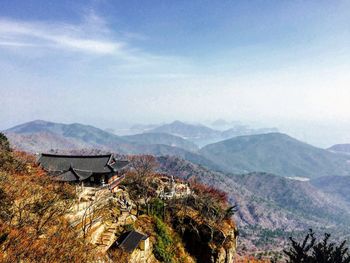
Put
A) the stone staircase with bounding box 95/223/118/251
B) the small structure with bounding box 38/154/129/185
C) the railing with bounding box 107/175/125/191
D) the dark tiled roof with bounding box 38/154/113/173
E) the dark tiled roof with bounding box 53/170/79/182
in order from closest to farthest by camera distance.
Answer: the stone staircase with bounding box 95/223/118/251, the dark tiled roof with bounding box 53/170/79/182, the small structure with bounding box 38/154/129/185, the railing with bounding box 107/175/125/191, the dark tiled roof with bounding box 38/154/113/173

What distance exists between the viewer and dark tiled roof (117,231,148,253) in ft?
94.5

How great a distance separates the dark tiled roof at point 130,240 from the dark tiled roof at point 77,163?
16096 mm

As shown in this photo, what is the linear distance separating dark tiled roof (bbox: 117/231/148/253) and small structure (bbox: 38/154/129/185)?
44.6 feet

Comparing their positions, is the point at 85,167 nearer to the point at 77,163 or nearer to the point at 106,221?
the point at 77,163

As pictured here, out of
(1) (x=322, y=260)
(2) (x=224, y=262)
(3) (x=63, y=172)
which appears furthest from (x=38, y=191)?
(2) (x=224, y=262)

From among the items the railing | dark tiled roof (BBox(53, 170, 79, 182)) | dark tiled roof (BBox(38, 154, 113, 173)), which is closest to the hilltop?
the railing

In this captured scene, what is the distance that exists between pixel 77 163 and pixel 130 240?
71.3 ft

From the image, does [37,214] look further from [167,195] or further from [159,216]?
[167,195]

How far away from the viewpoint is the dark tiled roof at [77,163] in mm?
45594

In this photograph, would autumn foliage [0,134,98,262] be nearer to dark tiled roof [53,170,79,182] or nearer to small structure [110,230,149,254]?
small structure [110,230,149,254]

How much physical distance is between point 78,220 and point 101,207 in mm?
5385

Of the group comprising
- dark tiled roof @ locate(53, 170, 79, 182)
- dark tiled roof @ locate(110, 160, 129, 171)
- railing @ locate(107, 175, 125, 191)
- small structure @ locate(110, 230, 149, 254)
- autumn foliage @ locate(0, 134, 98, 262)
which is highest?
autumn foliage @ locate(0, 134, 98, 262)

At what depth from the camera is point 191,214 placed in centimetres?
4328

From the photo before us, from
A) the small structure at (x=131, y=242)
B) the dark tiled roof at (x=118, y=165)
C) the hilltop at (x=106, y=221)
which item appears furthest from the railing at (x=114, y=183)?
the small structure at (x=131, y=242)
